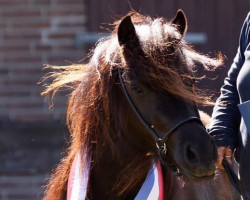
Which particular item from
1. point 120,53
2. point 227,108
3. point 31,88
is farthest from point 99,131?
point 31,88

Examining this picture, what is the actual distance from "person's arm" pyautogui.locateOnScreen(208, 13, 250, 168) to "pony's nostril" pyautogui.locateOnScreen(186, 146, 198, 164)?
0.43 m

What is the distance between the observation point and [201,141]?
3.11m

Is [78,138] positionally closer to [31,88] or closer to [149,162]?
[149,162]

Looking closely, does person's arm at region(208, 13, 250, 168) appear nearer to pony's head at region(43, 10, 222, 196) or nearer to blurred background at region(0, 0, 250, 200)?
pony's head at region(43, 10, 222, 196)

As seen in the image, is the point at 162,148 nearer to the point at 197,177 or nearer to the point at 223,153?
the point at 197,177

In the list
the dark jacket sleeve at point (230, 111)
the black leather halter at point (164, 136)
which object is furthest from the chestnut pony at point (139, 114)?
the dark jacket sleeve at point (230, 111)

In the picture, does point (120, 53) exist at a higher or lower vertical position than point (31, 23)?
higher

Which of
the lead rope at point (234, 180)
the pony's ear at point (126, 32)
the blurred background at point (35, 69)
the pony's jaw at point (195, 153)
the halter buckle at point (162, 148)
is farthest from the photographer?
the blurred background at point (35, 69)

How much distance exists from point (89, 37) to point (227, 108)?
141 inches

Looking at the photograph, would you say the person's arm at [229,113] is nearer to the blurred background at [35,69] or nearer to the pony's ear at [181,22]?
the pony's ear at [181,22]

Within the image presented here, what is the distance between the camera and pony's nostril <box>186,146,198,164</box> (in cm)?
310

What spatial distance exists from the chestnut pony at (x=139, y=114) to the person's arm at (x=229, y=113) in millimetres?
136

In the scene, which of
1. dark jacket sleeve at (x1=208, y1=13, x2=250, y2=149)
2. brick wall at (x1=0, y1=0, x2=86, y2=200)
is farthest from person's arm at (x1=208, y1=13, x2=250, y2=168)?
brick wall at (x1=0, y1=0, x2=86, y2=200)

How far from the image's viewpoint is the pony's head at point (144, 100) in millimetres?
3158
